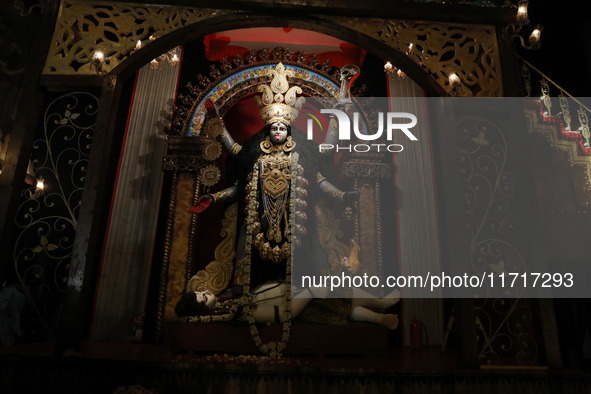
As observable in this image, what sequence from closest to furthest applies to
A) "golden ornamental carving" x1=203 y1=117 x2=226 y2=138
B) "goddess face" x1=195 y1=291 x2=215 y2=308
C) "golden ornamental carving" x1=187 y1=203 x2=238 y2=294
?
"goddess face" x1=195 y1=291 x2=215 y2=308 < "golden ornamental carving" x1=187 y1=203 x2=238 y2=294 < "golden ornamental carving" x1=203 y1=117 x2=226 y2=138

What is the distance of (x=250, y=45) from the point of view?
18.7ft

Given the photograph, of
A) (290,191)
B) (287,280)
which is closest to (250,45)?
(290,191)

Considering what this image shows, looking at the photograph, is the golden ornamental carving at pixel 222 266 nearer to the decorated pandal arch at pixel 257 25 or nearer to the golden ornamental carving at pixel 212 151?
the decorated pandal arch at pixel 257 25

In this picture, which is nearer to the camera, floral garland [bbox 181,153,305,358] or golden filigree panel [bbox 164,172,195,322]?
floral garland [bbox 181,153,305,358]

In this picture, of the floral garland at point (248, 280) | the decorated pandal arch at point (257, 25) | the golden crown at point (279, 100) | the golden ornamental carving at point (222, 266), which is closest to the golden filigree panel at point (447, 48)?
the decorated pandal arch at point (257, 25)

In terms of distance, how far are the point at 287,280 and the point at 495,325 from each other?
1.74 metres

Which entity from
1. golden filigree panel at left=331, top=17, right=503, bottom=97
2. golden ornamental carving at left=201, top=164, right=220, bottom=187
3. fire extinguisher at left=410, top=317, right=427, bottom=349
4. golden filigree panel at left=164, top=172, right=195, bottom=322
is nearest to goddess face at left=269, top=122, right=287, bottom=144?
golden ornamental carving at left=201, top=164, right=220, bottom=187

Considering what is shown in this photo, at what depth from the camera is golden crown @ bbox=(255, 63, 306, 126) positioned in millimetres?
4648

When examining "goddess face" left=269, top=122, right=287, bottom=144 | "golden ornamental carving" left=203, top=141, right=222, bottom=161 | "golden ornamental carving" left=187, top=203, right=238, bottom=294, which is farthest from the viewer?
"golden ornamental carving" left=203, top=141, right=222, bottom=161

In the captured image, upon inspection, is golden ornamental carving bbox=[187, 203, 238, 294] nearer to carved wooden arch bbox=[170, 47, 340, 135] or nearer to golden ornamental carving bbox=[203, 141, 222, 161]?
golden ornamental carving bbox=[203, 141, 222, 161]

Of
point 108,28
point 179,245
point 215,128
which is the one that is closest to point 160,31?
point 108,28

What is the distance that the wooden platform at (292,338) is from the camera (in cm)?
358

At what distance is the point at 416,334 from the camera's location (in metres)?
4.68

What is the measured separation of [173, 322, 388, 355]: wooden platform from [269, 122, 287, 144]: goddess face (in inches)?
77.9
